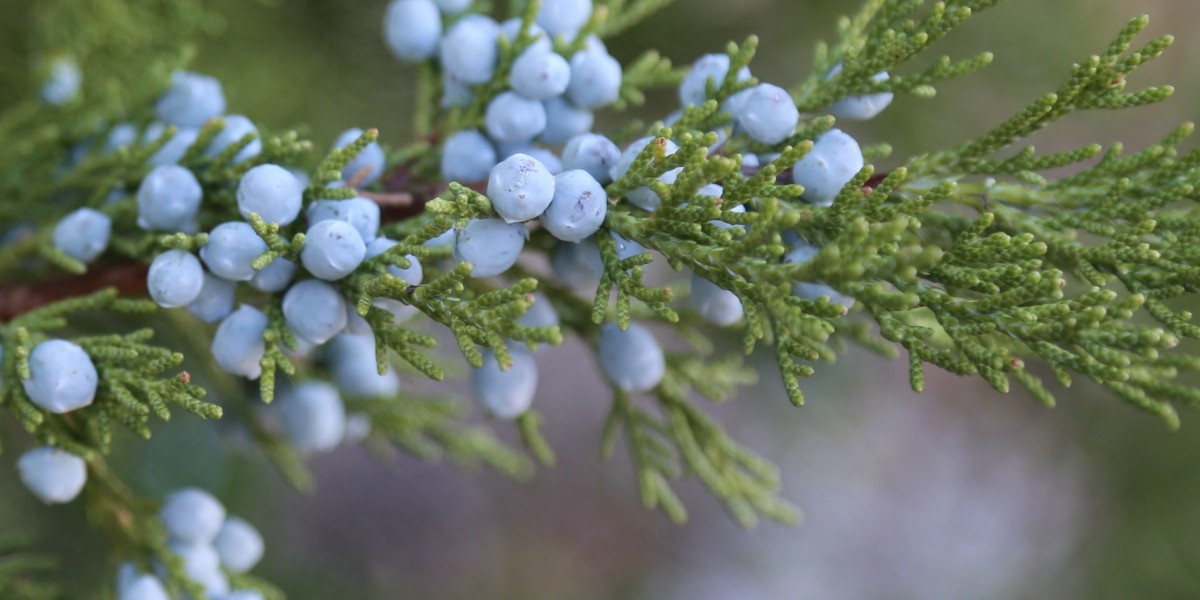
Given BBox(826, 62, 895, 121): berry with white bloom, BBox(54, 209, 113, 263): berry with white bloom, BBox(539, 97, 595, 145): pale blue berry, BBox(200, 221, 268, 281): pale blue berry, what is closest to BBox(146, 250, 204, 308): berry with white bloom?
Result: BBox(200, 221, 268, 281): pale blue berry

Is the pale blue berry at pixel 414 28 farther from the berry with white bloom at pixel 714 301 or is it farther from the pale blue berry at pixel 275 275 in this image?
the berry with white bloom at pixel 714 301

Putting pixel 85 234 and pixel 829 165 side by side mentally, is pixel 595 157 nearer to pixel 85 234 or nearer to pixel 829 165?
pixel 829 165

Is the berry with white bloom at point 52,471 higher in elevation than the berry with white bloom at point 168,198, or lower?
lower

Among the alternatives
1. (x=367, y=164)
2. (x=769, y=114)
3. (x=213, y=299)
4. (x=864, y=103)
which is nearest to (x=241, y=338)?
(x=213, y=299)

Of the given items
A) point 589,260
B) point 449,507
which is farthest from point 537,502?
point 589,260

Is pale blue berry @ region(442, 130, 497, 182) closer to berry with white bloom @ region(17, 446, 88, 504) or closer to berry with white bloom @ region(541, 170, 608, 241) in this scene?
berry with white bloom @ region(541, 170, 608, 241)

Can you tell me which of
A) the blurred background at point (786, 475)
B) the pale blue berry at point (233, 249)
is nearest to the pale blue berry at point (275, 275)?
the pale blue berry at point (233, 249)
